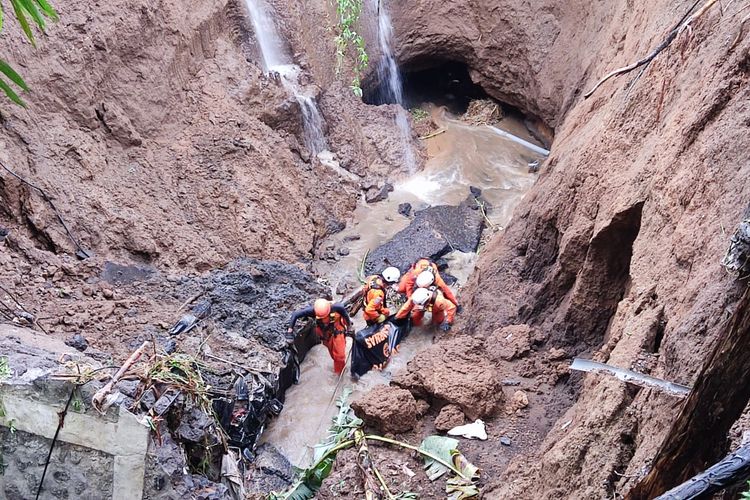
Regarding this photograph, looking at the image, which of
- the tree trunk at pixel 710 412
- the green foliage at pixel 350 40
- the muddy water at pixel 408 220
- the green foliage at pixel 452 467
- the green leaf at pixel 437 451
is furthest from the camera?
the green foliage at pixel 350 40

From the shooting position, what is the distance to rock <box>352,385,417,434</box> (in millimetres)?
5336

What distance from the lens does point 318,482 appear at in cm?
525

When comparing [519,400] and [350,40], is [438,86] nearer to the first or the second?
[350,40]

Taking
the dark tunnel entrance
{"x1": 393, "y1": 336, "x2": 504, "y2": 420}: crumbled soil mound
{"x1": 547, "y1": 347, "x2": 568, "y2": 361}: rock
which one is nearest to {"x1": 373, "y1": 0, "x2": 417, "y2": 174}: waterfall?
the dark tunnel entrance

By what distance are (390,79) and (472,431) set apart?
9.60 meters

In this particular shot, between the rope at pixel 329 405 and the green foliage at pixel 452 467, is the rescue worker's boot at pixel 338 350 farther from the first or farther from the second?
the green foliage at pixel 452 467

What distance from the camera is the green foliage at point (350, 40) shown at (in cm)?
1093

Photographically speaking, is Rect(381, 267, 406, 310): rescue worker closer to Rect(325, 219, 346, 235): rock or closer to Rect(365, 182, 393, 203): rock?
Rect(325, 219, 346, 235): rock

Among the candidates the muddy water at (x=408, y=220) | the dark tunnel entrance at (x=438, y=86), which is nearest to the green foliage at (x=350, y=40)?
the dark tunnel entrance at (x=438, y=86)

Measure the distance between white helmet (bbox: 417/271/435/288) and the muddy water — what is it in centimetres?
62

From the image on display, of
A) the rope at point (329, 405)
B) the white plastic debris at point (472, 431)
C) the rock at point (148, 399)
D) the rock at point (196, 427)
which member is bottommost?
the rope at point (329, 405)

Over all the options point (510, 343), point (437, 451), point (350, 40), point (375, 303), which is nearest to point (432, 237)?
point (375, 303)

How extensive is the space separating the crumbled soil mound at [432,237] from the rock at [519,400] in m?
4.01

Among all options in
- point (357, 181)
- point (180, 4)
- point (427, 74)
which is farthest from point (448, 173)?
point (180, 4)
